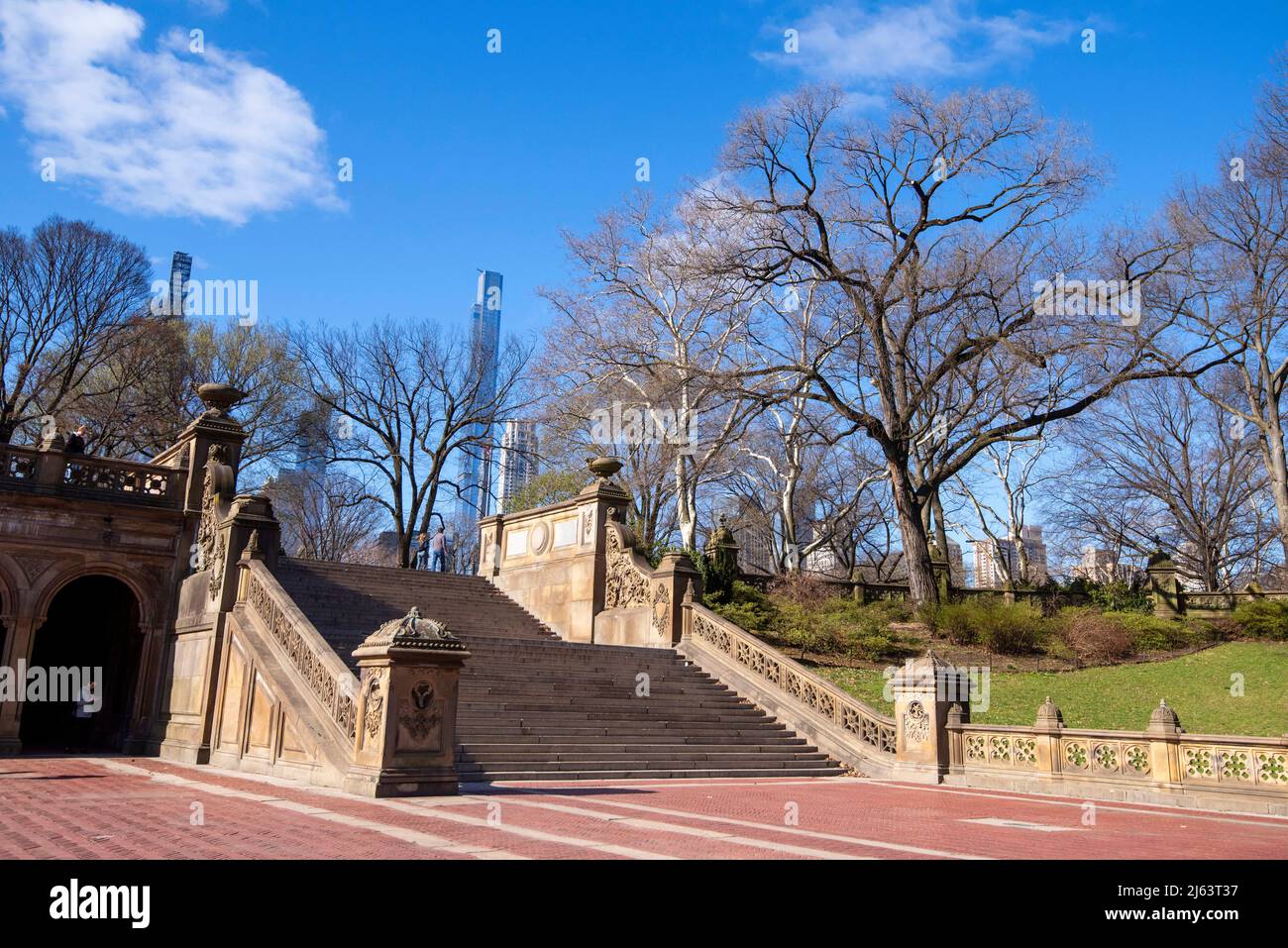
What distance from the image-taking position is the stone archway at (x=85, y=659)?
2253 centimetres

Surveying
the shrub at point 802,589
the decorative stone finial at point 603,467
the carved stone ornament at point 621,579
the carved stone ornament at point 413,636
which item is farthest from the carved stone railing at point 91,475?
the shrub at point 802,589

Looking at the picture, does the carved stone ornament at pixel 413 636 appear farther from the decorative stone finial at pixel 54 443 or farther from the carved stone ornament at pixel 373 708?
the decorative stone finial at pixel 54 443

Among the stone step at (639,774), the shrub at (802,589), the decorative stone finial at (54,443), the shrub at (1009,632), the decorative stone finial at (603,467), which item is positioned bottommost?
the stone step at (639,774)

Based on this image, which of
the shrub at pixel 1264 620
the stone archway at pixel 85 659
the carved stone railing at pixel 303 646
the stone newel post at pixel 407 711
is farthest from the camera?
the shrub at pixel 1264 620

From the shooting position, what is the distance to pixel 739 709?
1897cm

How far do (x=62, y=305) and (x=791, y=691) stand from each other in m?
29.8

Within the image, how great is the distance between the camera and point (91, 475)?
840 inches

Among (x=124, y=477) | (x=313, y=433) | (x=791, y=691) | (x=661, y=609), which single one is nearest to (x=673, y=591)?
(x=661, y=609)

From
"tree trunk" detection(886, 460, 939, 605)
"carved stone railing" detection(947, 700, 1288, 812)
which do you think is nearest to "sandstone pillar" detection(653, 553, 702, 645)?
"carved stone railing" detection(947, 700, 1288, 812)

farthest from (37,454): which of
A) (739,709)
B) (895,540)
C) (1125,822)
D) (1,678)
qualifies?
(895,540)

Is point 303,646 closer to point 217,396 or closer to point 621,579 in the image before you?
point 217,396

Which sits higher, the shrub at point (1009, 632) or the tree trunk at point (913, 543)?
the tree trunk at point (913, 543)

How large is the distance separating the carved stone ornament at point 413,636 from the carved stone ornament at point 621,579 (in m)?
11.2
